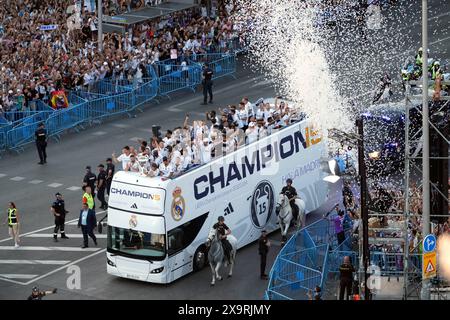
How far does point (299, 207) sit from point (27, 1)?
75.1ft

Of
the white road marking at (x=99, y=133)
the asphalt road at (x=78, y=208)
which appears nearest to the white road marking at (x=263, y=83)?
the asphalt road at (x=78, y=208)

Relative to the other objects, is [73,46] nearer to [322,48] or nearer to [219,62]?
[219,62]

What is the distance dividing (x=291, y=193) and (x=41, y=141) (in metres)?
11.2

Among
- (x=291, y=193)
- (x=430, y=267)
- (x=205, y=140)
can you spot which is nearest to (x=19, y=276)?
(x=205, y=140)

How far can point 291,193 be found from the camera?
40406 mm

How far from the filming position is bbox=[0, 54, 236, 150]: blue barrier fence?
49469mm

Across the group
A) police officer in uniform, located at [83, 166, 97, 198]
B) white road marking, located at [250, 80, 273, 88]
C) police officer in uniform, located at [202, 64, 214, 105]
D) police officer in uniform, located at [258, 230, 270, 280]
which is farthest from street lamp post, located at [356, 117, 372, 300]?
white road marking, located at [250, 80, 273, 88]

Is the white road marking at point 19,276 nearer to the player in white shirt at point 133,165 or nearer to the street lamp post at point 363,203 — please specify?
the player in white shirt at point 133,165

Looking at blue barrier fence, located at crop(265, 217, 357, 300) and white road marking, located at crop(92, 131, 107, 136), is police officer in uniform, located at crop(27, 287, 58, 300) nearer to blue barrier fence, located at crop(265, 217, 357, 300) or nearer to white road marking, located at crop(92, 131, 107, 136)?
blue barrier fence, located at crop(265, 217, 357, 300)

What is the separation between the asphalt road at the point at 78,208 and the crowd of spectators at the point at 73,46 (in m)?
1.85

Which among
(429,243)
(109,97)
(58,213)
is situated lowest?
(58,213)

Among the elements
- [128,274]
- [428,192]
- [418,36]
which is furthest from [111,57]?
[428,192]

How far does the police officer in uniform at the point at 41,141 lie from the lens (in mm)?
47219
